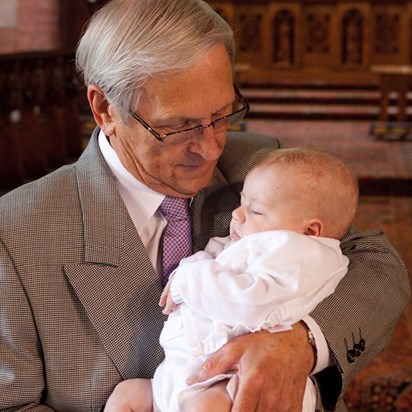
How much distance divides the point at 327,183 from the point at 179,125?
0.35 m

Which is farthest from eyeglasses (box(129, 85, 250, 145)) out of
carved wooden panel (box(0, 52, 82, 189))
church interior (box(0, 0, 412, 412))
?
carved wooden panel (box(0, 52, 82, 189))

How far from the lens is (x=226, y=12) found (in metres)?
11.8

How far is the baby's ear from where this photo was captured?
1891 millimetres

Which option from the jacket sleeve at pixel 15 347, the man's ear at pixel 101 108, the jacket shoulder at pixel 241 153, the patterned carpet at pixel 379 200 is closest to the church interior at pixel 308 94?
the patterned carpet at pixel 379 200

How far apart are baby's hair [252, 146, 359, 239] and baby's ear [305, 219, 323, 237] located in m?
0.02

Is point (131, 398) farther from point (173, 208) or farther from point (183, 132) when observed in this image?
point (183, 132)

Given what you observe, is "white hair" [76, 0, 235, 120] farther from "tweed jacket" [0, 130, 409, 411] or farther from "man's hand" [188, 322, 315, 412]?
"man's hand" [188, 322, 315, 412]

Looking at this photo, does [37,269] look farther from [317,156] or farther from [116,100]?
[317,156]

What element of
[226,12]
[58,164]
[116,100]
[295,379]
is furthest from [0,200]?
[226,12]

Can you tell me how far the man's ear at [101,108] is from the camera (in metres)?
2.06

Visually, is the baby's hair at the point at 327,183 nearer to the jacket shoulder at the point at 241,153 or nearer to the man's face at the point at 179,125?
the man's face at the point at 179,125

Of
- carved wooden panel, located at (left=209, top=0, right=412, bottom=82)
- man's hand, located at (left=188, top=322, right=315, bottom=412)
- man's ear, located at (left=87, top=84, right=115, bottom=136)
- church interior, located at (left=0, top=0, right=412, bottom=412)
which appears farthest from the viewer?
carved wooden panel, located at (left=209, top=0, right=412, bottom=82)

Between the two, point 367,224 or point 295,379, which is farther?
point 367,224

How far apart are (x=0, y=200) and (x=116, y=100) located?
36 cm
